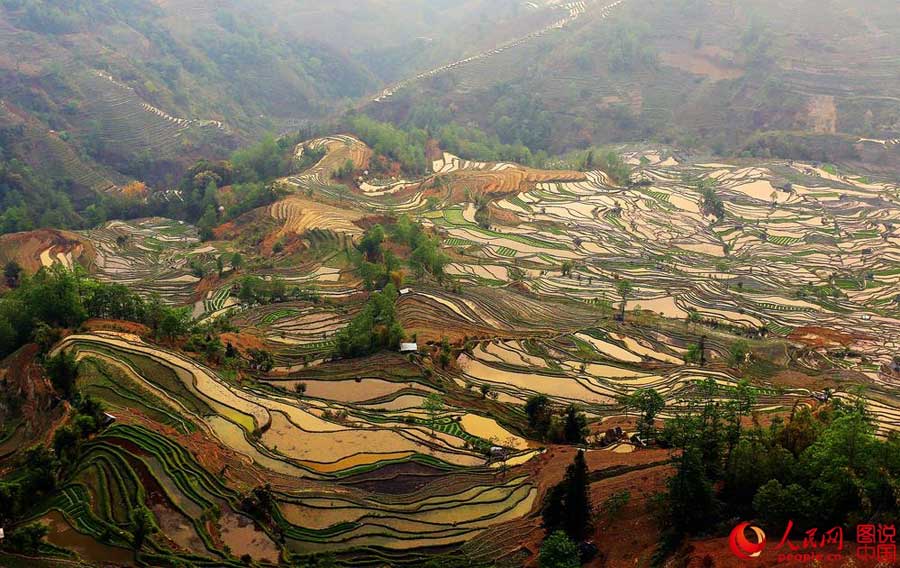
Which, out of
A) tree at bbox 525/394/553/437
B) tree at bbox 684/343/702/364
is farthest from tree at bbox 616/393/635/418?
tree at bbox 684/343/702/364

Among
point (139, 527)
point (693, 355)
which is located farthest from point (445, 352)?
point (139, 527)

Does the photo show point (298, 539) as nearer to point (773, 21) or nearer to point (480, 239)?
point (480, 239)

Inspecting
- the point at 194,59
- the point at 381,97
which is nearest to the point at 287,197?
the point at 381,97

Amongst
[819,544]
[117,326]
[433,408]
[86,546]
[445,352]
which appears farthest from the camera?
[445,352]

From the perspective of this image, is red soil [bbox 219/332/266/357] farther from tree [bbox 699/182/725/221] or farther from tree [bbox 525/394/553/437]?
tree [bbox 699/182/725/221]

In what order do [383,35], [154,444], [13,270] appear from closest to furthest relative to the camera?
[154,444] < [13,270] < [383,35]

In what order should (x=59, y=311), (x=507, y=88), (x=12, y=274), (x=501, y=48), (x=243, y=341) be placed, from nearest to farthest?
(x=59, y=311)
(x=243, y=341)
(x=12, y=274)
(x=507, y=88)
(x=501, y=48)

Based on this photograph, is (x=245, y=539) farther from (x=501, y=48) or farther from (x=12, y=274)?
(x=501, y=48)
